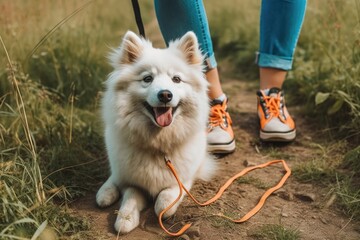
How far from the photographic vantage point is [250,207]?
6.99ft

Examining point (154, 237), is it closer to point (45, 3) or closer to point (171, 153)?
point (171, 153)

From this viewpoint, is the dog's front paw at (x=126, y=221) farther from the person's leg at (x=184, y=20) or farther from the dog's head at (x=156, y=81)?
the person's leg at (x=184, y=20)

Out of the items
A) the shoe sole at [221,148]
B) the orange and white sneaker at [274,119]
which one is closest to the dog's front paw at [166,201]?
the shoe sole at [221,148]

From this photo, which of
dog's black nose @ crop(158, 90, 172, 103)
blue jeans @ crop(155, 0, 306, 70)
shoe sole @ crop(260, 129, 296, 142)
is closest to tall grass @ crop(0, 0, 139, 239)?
blue jeans @ crop(155, 0, 306, 70)

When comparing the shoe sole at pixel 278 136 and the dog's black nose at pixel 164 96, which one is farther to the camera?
the shoe sole at pixel 278 136

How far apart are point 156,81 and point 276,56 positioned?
115 centimetres

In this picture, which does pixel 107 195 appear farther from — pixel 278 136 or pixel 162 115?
pixel 278 136

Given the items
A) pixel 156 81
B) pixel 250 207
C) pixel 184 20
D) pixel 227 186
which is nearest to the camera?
pixel 156 81

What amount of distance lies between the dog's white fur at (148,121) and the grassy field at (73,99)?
1.09ft

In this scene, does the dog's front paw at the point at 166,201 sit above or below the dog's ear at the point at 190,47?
below

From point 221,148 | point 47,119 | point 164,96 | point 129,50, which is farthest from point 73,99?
point 164,96

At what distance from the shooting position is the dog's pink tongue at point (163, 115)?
2.01m

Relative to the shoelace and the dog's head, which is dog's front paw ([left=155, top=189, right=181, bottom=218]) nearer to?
the dog's head

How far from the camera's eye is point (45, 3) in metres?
4.08
